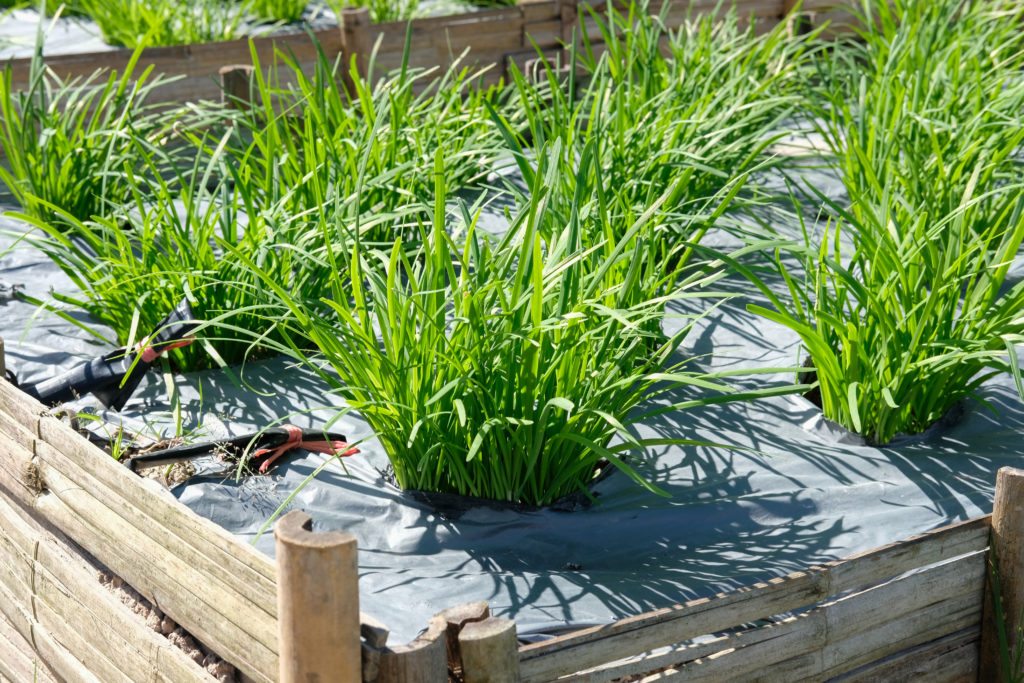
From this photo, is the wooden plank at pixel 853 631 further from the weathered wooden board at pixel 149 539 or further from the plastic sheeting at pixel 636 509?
the weathered wooden board at pixel 149 539

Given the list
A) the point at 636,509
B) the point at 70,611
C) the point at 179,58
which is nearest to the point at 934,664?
the point at 636,509

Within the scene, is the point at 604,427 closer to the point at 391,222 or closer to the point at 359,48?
the point at 391,222

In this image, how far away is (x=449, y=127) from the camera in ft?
10.5

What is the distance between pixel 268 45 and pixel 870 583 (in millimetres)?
3830

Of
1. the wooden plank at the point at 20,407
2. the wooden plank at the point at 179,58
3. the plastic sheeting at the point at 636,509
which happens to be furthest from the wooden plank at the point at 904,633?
the wooden plank at the point at 179,58

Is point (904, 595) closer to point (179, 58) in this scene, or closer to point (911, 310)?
point (911, 310)

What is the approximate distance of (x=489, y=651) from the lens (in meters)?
1.34

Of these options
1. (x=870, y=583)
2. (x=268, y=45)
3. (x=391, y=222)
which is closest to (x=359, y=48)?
(x=268, y=45)

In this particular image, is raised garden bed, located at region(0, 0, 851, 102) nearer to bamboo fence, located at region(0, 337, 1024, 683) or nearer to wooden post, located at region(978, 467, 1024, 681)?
bamboo fence, located at region(0, 337, 1024, 683)

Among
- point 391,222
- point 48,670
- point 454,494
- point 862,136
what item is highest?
point 862,136

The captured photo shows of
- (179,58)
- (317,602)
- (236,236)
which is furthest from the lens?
(179,58)

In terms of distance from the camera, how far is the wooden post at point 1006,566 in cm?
169

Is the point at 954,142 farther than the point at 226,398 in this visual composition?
Yes

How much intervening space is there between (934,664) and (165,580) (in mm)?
1302
